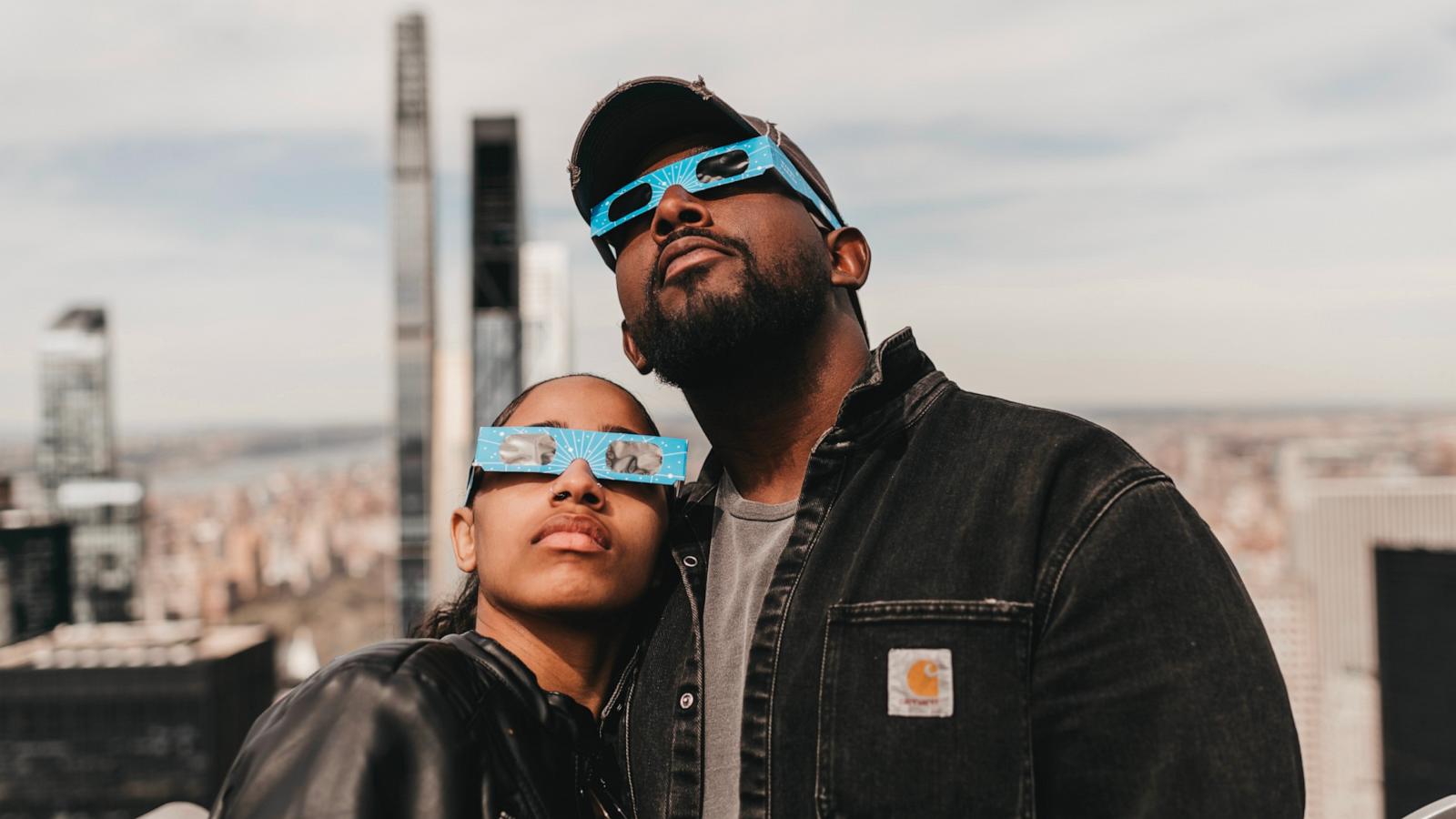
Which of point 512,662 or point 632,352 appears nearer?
point 512,662

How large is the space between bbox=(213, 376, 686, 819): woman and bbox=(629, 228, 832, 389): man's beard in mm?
196

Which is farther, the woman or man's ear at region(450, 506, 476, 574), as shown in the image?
man's ear at region(450, 506, 476, 574)

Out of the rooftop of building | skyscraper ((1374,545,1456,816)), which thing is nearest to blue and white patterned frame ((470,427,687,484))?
the rooftop of building

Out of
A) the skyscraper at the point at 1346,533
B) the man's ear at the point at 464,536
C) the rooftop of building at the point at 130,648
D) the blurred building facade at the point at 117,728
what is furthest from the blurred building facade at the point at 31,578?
the skyscraper at the point at 1346,533

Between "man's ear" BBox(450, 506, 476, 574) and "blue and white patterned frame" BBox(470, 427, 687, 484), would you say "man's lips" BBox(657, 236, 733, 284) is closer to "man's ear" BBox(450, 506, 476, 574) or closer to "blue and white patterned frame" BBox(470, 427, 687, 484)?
"blue and white patterned frame" BBox(470, 427, 687, 484)

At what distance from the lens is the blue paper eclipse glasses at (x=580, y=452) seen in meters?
2.03

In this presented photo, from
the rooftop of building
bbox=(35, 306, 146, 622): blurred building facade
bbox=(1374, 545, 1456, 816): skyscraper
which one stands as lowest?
bbox=(1374, 545, 1456, 816): skyscraper

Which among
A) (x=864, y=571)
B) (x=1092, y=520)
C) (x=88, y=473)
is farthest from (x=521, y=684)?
(x=88, y=473)

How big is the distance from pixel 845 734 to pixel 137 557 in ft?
296

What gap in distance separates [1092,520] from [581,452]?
0.97m

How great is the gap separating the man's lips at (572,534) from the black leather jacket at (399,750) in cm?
29

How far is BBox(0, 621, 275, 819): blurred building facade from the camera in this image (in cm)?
4059

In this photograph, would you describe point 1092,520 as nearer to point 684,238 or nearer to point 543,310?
point 684,238

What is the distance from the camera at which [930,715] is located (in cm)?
148
